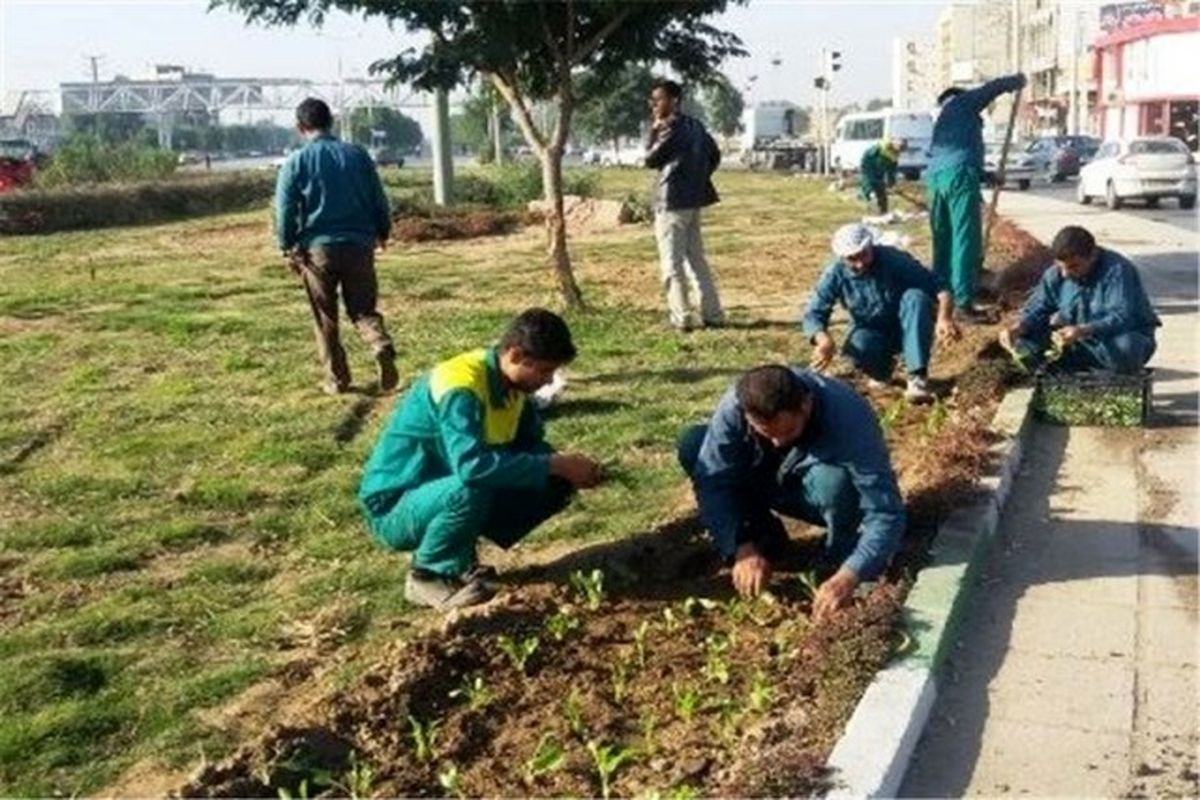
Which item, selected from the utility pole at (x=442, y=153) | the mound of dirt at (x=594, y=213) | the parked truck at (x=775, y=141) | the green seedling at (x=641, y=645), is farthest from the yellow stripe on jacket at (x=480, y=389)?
the parked truck at (x=775, y=141)

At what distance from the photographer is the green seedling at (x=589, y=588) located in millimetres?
4512

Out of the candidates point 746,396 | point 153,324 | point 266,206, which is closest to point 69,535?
point 746,396

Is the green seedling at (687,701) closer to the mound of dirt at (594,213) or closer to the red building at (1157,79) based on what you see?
the mound of dirt at (594,213)

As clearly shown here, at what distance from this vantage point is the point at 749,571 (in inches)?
174

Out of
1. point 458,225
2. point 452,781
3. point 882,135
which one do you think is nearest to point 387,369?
point 452,781

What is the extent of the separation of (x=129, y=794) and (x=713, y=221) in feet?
64.0

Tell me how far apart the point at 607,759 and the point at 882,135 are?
34.9m

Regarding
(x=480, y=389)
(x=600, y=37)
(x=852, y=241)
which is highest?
(x=600, y=37)

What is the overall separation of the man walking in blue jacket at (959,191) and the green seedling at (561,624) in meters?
5.60

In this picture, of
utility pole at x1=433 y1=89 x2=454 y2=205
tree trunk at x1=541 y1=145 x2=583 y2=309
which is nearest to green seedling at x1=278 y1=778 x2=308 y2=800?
tree trunk at x1=541 y1=145 x2=583 y2=309

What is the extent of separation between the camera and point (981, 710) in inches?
155

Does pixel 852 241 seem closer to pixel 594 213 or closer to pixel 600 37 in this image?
pixel 600 37

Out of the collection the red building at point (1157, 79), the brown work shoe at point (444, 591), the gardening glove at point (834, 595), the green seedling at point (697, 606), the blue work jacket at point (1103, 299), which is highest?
the red building at point (1157, 79)

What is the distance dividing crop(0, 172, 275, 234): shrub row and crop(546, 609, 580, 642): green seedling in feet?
73.9
